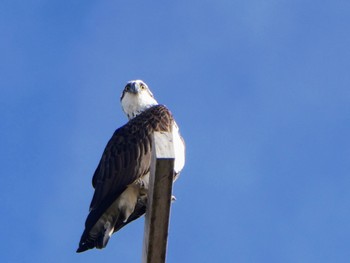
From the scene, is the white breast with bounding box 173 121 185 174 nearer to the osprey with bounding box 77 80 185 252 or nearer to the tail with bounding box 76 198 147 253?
the osprey with bounding box 77 80 185 252

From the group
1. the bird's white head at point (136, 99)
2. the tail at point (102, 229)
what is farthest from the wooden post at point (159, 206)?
the bird's white head at point (136, 99)

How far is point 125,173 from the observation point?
21.4ft

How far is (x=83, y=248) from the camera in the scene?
16.9ft

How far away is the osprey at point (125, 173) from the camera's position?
5.63 m

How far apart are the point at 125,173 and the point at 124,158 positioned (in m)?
0.28

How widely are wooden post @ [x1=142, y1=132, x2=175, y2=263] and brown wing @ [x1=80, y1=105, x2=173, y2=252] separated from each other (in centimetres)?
220

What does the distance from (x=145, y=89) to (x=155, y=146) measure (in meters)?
5.01

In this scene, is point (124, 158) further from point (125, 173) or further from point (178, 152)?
point (178, 152)

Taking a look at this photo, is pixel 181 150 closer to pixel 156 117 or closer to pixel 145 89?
pixel 156 117

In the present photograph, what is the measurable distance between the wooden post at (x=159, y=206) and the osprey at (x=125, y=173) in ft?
6.23

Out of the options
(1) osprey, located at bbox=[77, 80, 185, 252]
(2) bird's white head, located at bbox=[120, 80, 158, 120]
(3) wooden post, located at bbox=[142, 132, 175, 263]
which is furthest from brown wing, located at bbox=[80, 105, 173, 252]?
(3) wooden post, located at bbox=[142, 132, 175, 263]

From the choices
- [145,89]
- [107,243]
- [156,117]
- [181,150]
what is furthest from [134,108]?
[107,243]

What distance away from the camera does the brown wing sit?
606 centimetres

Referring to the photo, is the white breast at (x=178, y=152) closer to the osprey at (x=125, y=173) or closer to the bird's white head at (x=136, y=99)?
the osprey at (x=125, y=173)
